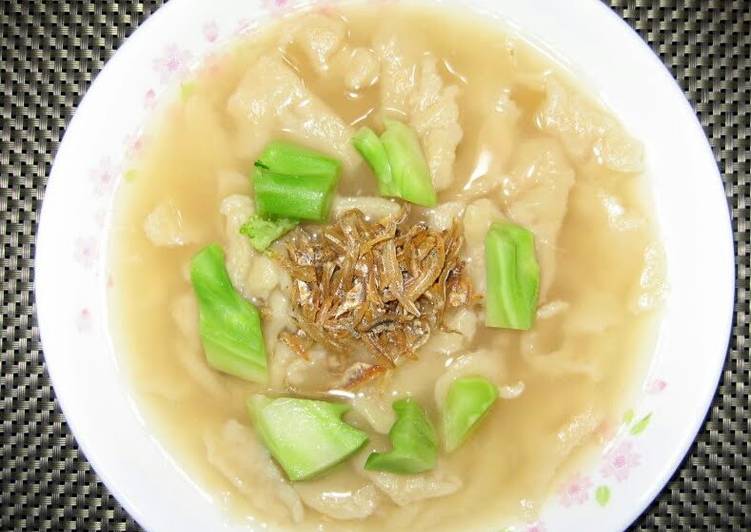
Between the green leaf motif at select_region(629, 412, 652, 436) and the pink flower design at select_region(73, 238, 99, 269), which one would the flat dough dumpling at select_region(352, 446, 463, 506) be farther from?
the pink flower design at select_region(73, 238, 99, 269)

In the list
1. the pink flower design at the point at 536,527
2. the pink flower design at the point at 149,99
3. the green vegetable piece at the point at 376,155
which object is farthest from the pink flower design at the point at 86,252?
the pink flower design at the point at 536,527

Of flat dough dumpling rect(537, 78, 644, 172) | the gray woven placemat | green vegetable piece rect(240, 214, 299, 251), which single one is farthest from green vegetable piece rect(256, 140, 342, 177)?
the gray woven placemat

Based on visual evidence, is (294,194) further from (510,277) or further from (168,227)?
(510,277)

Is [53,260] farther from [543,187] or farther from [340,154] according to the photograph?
[543,187]

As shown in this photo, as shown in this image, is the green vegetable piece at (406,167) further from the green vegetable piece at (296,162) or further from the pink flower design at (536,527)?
the pink flower design at (536,527)

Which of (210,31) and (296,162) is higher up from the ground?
(210,31)

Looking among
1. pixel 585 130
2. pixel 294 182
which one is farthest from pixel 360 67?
pixel 585 130

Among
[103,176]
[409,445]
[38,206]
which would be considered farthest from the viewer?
[38,206]
